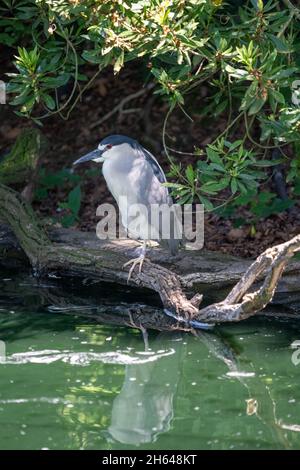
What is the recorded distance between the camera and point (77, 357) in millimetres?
5113

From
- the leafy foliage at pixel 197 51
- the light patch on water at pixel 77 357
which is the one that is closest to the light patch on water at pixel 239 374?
the light patch on water at pixel 77 357

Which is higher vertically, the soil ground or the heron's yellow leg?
→ the soil ground

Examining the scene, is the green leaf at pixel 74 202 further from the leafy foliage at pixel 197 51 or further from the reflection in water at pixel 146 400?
the reflection in water at pixel 146 400

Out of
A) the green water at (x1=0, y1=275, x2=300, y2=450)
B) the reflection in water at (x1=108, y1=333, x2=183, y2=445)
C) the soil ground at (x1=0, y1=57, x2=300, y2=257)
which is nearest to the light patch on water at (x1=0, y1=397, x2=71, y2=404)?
the green water at (x1=0, y1=275, x2=300, y2=450)

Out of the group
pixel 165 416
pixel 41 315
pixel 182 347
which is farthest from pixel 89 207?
pixel 165 416

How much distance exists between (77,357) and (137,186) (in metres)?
1.44

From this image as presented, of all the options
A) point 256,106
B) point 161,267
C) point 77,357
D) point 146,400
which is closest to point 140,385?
point 146,400

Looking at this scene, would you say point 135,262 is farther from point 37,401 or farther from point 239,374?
point 37,401

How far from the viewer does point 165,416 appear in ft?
14.5

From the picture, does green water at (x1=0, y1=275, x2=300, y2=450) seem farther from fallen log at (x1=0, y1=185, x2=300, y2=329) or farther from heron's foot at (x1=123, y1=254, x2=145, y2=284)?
heron's foot at (x1=123, y1=254, x2=145, y2=284)

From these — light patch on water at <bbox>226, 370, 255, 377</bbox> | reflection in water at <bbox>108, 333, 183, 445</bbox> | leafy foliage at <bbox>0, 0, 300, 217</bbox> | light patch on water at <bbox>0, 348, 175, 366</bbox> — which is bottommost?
reflection in water at <bbox>108, 333, 183, 445</bbox>

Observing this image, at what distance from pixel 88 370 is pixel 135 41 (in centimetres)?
176

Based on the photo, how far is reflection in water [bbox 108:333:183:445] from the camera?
14.0 ft

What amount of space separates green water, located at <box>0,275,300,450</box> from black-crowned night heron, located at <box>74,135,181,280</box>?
70 cm
